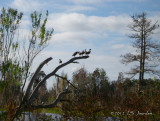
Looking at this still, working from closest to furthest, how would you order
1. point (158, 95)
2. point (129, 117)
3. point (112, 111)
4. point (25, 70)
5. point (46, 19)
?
1. point (129, 117)
2. point (158, 95)
3. point (112, 111)
4. point (25, 70)
5. point (46, 19)

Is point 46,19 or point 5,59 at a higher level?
point 46,19

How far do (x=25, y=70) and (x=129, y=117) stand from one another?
16.2 ft

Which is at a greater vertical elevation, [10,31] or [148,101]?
[10,31]

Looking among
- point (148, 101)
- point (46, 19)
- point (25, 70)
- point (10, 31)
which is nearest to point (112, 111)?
point (148, 101)

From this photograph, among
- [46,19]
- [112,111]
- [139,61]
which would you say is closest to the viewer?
[112,111]

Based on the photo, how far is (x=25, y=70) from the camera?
9867 millimetres

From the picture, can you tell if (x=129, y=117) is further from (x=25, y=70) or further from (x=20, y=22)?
(x=20, y=22)

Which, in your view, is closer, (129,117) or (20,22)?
(129,117)

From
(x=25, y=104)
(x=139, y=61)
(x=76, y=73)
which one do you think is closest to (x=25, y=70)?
(x=25, y=104)

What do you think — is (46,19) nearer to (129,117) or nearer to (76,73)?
(129,117)

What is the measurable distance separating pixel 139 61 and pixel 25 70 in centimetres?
1677

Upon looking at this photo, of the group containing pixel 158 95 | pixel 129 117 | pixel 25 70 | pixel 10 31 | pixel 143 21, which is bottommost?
pixel 129 117

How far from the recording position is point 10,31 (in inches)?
425

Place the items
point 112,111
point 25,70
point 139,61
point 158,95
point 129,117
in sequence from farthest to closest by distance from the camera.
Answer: point 139,61 → point 25,70 → point 112,111 → point 158,95 → point 129,117
